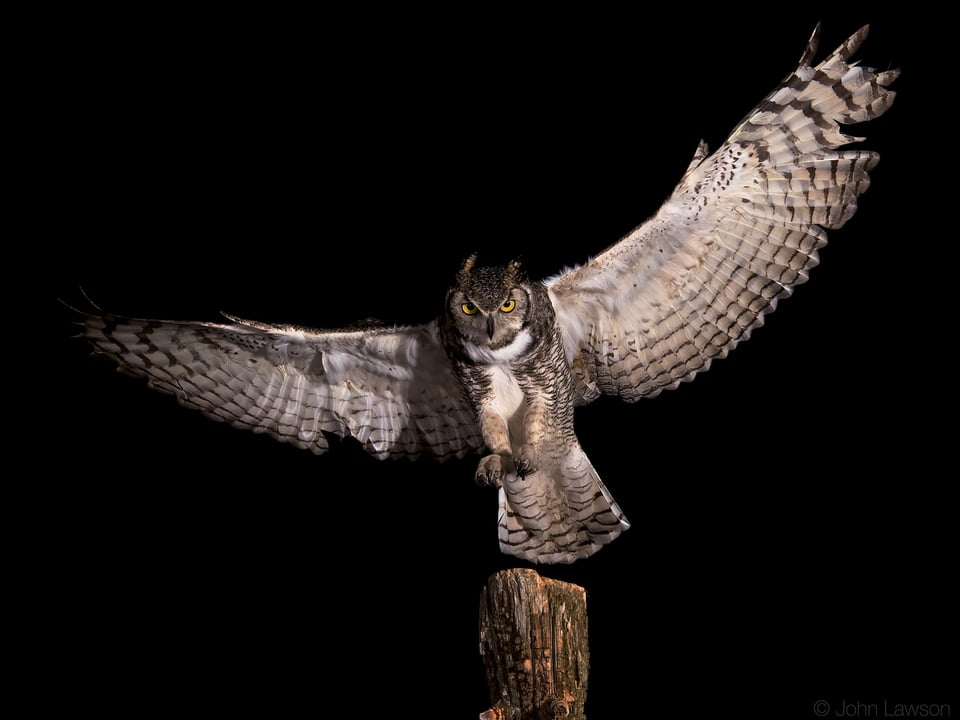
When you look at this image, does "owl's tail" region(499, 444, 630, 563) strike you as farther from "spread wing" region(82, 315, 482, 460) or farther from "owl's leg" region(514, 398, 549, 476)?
"spread wing" region(82, 315, 482, 460)

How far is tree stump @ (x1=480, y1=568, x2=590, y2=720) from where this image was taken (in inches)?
145

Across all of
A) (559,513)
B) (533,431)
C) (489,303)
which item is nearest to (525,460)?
(533,431)

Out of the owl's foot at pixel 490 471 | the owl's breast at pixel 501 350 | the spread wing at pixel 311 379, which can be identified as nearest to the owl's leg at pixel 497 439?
the owl's foot at pixel 490 471

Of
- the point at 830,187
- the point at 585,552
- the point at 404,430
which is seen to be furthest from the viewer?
the point at 404,430

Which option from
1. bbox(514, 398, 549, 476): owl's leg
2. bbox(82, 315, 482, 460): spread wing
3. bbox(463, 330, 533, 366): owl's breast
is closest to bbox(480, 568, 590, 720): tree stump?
bbox(514, 398, 549, 476): owl's leg

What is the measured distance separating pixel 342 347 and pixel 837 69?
2087 millimetres

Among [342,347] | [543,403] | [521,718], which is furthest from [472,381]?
[521,718]

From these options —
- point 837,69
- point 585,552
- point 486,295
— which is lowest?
point 585,552

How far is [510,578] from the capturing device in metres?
3.74

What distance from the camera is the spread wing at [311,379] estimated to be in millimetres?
4336

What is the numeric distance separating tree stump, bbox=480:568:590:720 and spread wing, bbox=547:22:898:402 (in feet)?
3.28

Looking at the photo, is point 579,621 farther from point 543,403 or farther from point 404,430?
point 404,430

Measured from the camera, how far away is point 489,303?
3818 mm

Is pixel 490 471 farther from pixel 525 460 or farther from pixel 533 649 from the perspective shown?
→ pixel 533 649
